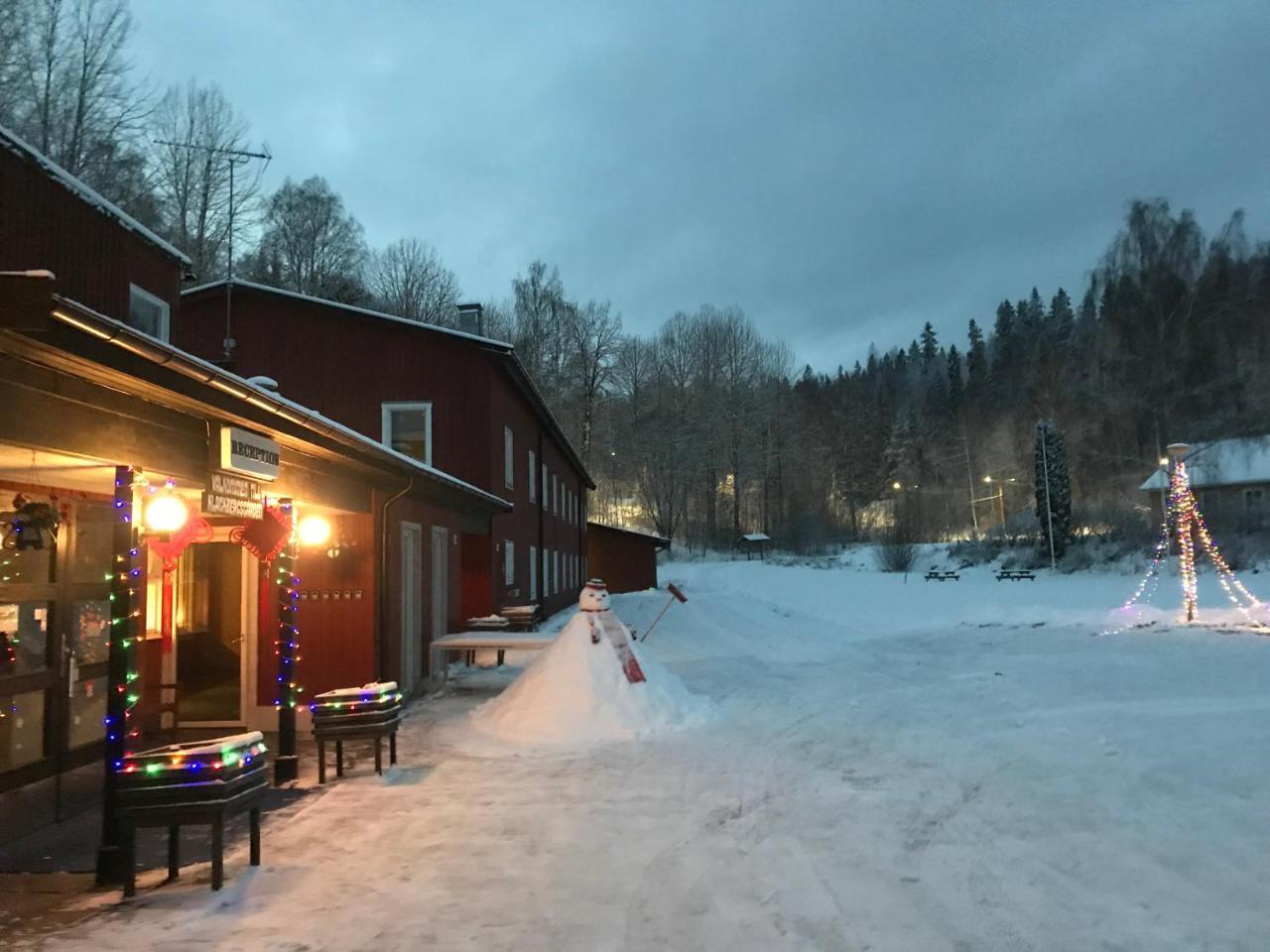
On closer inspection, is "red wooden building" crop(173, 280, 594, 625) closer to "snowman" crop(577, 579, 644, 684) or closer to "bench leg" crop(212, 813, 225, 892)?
"snowman" crop(577, 579, 644, 684)

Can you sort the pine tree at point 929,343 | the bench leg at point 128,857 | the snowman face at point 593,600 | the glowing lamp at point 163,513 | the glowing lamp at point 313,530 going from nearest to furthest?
the bench leg at point 128,857 < the glowing lamp at point 163,513 < the glowing lamp at point 313,530 < the snowman face at point 593,600 < the pine tree at point 929,343

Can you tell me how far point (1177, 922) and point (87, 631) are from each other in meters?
8.35

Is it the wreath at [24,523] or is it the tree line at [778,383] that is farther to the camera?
the tree line at [778,383]

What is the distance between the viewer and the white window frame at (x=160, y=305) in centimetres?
1316

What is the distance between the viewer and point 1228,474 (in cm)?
4553

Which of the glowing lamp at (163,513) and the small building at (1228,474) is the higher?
the small building at (1228,474)

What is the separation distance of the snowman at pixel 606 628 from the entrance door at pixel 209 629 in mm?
4289

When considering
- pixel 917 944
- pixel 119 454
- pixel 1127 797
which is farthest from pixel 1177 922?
pixel 119 454

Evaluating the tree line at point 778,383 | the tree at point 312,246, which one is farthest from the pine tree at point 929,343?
the tree at point 312,246

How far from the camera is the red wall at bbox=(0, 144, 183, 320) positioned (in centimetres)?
1034

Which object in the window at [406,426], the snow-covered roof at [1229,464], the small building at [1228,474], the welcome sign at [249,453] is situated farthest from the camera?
the snow-covered roof at [1229,464]

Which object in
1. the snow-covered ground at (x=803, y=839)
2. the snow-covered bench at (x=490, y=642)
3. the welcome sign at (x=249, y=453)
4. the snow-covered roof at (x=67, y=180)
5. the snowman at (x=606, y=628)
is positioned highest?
the snow-covered roof at (x=67, y=180)

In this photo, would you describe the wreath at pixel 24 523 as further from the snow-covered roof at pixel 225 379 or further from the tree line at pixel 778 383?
the tree line at pixel 778 383

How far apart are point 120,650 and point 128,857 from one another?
1.17m
